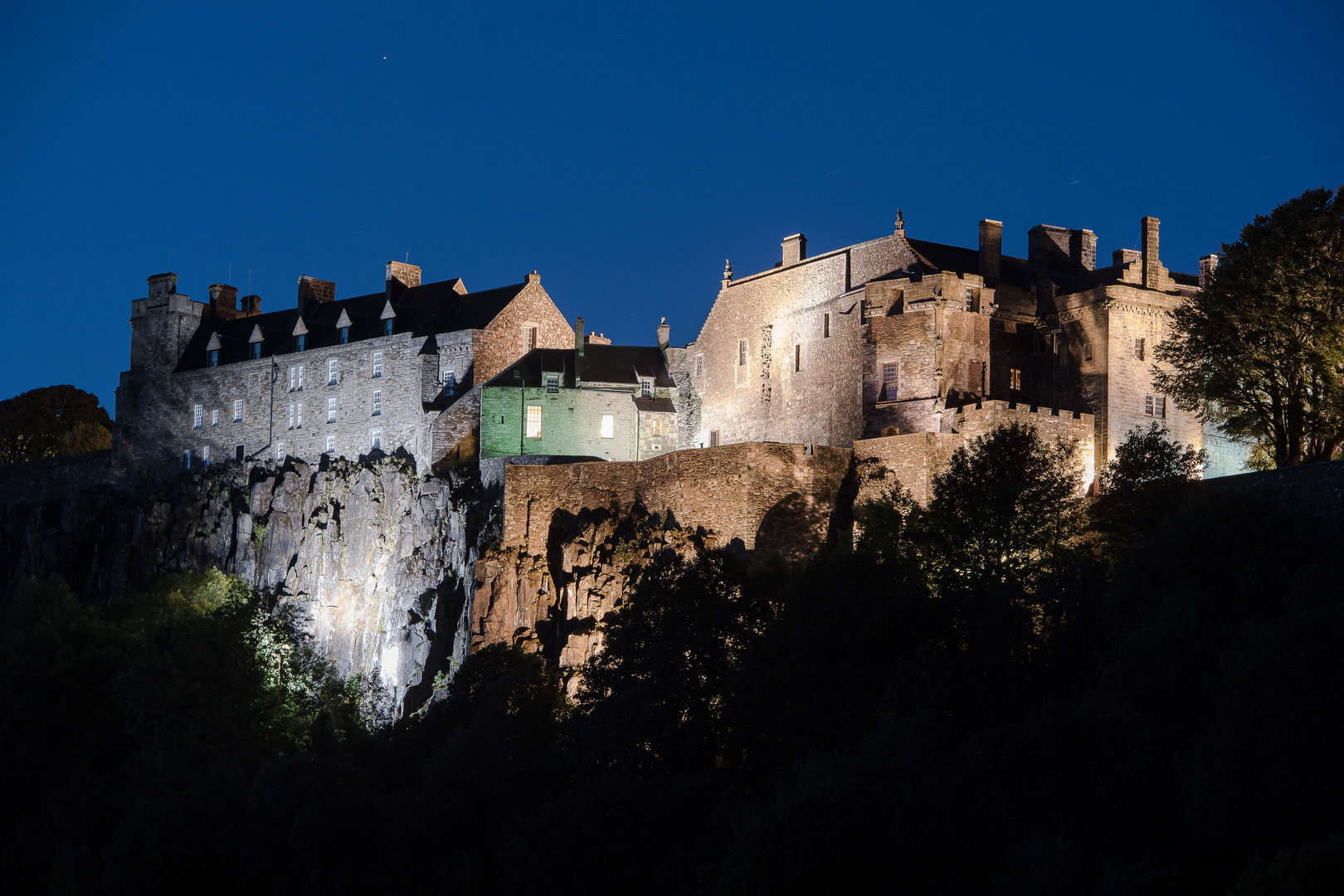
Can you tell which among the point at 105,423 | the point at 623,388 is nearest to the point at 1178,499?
the point at 623,388

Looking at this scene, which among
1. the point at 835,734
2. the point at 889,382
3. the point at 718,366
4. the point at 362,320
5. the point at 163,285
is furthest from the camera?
the point at 163,285

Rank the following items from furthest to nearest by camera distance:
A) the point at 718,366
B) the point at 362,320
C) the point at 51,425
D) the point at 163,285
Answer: the point at 51,425 < the point at 163,285 < the point at 362,320 < the point at 718,366

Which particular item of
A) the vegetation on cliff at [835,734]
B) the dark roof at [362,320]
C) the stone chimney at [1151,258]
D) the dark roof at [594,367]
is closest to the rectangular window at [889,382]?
the vegetation on cliff at [835,734]

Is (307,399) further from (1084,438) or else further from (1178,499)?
(1178,499)

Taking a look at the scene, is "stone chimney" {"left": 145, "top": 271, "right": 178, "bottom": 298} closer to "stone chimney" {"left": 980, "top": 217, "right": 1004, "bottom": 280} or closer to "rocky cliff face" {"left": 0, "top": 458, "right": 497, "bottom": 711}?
"rocky cliff face" {"left": 0, "top": 458, "right": 497, "bottom": 711}

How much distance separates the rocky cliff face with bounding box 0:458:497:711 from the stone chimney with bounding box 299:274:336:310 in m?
8.93

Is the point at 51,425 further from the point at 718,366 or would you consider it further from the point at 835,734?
the point at 835,734

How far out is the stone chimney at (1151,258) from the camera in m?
49.7

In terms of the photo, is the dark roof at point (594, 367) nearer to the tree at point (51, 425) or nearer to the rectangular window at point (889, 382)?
the rectangular window at point (889, 382)

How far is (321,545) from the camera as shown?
190ft

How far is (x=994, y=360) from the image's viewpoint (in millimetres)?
49719

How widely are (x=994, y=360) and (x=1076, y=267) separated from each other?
6613mm

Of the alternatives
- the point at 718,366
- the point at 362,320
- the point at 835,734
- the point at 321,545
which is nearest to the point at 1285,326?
the point at 835,734

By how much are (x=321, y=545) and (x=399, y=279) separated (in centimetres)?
1443
